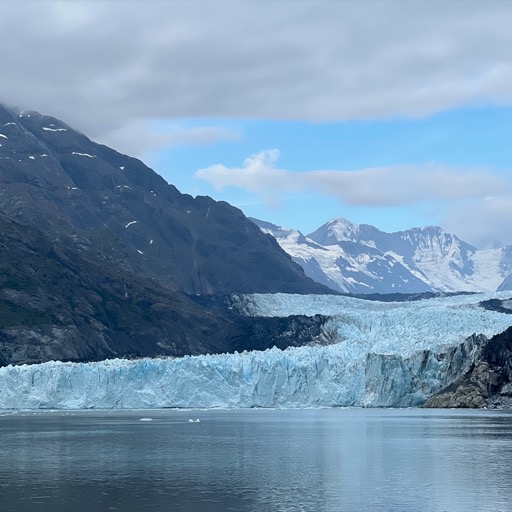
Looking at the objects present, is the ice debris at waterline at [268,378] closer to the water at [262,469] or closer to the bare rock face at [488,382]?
the bare rock face at [488,382]

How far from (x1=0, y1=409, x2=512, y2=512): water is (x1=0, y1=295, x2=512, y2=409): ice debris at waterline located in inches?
1538

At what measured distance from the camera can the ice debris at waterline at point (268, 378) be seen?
146750 mm

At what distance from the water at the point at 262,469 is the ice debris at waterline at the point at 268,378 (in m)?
39.1

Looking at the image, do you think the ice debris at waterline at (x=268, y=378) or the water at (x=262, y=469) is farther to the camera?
the ice debris at waterline at (x=268, y=378)

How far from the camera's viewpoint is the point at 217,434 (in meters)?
99.6

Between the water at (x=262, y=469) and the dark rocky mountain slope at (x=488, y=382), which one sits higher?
the dark rocky mountain slope at (x=488, y=382)

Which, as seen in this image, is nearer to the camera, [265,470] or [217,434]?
[265,470]

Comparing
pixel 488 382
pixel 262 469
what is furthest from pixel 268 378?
pixel 262 469

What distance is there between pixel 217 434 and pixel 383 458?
33212mm

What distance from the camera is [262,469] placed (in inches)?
2485

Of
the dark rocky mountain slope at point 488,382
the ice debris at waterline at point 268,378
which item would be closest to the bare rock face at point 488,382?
the dark rocky mountain slope at point 488,382

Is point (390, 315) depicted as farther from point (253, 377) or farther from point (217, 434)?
point (217, 434)

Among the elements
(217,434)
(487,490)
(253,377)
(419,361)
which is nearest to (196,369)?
(253,377)

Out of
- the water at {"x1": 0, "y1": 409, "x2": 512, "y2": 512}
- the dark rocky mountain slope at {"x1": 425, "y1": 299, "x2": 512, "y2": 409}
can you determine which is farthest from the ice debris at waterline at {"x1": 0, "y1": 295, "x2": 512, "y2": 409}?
the water at {"x1": 0, "y1": 409, "x2": 512, "y2": 512}
